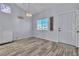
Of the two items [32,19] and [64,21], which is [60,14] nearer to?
[64,21]

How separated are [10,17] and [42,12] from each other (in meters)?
2.58

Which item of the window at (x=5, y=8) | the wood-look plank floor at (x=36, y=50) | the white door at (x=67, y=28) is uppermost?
the window at (x=5, y=8)

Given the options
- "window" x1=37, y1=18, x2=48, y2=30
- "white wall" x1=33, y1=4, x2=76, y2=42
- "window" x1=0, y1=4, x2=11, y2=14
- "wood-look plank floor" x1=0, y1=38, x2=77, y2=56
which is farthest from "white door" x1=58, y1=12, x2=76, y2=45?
"window" x1=0, y1=4, x2=11, y2=14

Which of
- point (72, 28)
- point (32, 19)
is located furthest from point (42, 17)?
point (72, 28)

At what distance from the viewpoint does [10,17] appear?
5.38 meters

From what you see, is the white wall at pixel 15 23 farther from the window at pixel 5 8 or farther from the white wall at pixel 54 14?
the white wall at pixel 54 14

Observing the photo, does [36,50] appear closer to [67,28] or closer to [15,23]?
[67,28]

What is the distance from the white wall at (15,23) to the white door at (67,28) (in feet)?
7.70

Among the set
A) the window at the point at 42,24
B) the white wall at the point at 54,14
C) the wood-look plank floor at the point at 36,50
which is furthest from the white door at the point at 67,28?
the window at the point at 42,24

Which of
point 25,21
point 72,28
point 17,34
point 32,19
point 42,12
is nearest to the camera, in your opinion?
point 72,28

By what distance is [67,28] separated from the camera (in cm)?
491

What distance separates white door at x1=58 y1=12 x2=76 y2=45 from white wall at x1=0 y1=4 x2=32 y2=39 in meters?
2.35

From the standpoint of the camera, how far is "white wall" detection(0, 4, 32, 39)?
5.00 meters

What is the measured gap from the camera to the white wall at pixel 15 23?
16.4 ft
